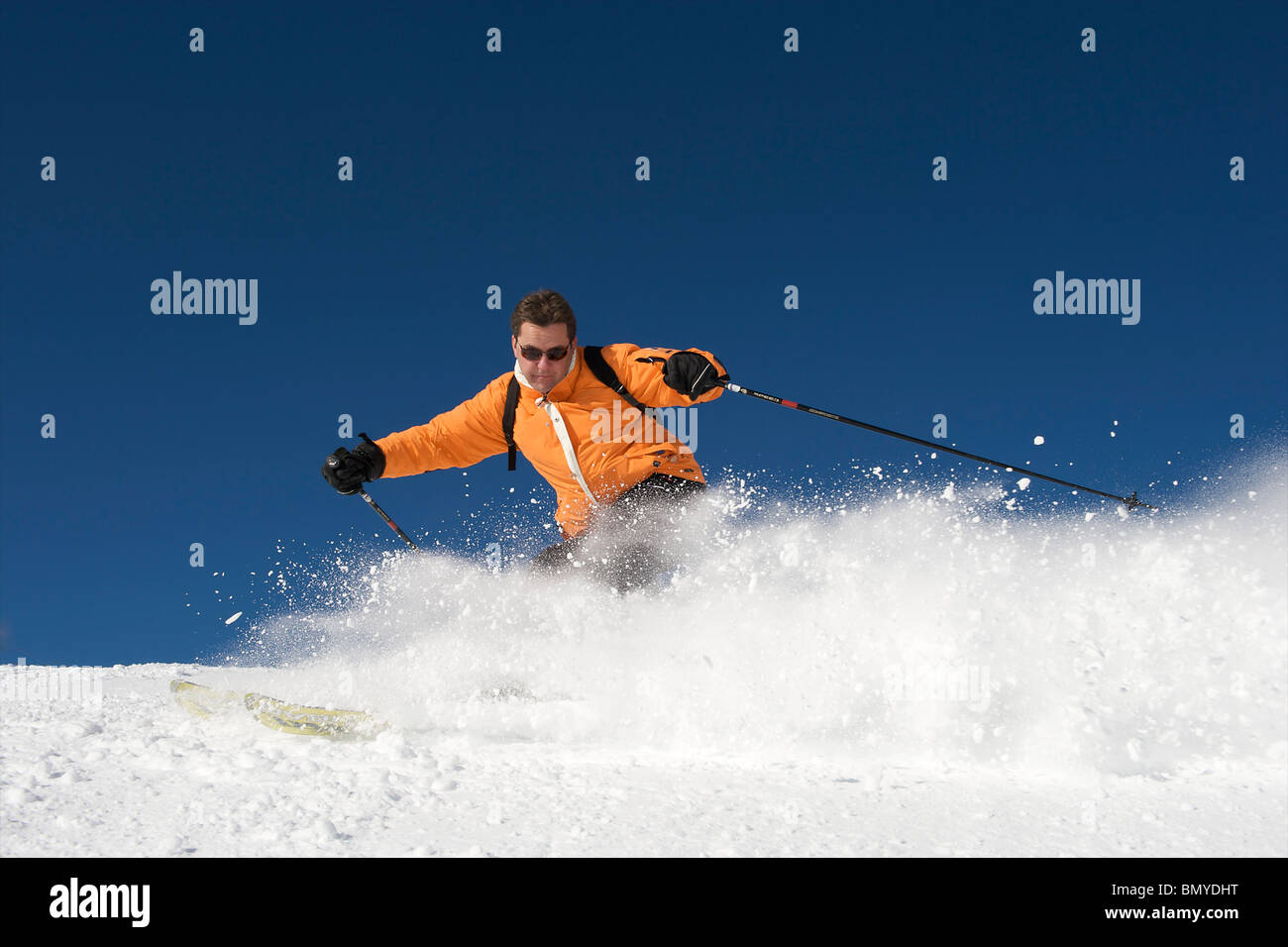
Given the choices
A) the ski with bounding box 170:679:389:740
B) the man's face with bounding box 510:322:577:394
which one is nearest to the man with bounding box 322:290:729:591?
the man's face with bounding box 510:322:577:394

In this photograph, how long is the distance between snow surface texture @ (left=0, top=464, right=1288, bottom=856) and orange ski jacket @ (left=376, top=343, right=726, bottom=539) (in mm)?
644

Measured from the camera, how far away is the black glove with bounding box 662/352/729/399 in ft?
17.9

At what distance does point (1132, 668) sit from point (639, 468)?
3466 millimetres

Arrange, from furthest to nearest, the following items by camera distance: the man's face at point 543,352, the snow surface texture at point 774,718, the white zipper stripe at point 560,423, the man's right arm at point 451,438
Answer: the man's right arm at point 451,438 → the white zipper stripe at point 560,423 → the man's face at point 543,352 → the snow surface texture at point 774,718

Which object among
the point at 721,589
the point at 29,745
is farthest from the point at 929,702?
the point at 29,745

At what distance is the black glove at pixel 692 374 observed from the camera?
17.9 ft

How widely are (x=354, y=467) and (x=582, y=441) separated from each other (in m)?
1.86

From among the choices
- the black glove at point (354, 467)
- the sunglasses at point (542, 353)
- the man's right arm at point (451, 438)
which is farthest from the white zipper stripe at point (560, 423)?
the black glove at point (354, 467)

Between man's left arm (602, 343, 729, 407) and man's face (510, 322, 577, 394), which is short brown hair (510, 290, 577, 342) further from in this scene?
man's left arm (602, 343, 729, 407)

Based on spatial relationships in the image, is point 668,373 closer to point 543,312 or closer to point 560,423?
point 560,423

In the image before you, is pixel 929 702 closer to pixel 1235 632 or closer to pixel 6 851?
pixel 1235 632

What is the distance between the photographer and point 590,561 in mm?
5953

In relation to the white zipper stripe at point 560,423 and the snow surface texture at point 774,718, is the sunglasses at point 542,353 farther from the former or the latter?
the snow surface texture at point 774,718

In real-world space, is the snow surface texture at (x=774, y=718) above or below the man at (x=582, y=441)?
below
